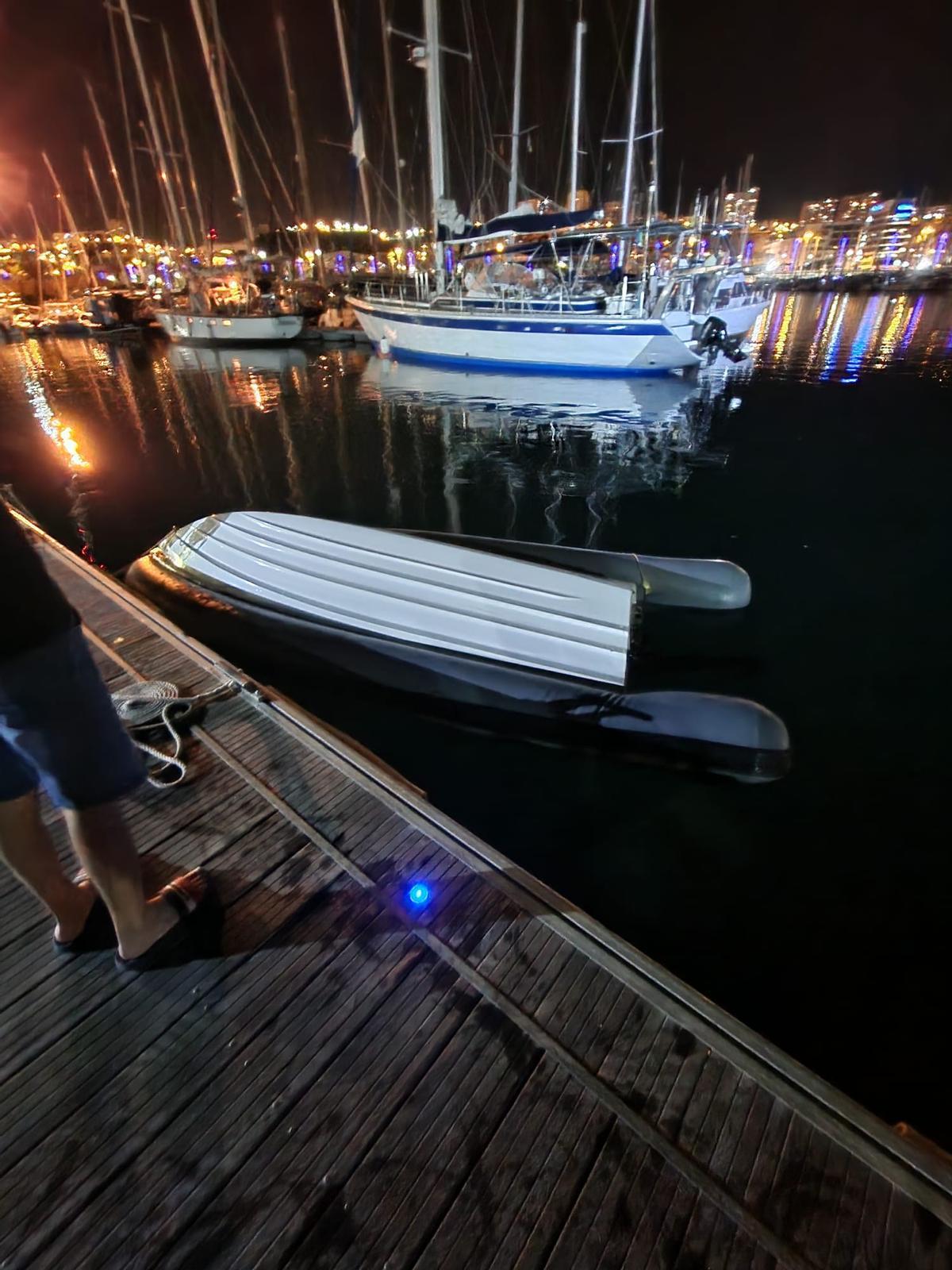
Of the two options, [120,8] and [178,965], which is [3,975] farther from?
[120,8]

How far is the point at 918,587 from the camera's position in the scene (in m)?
9.10

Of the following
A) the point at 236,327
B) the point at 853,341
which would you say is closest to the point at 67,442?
the point at 236,327

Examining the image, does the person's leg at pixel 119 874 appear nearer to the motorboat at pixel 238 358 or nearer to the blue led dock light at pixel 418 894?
the blue led dock light at pixel 418 894

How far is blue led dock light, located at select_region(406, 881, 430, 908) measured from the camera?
321 cm

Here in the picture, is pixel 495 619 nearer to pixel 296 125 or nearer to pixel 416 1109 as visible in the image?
pixel 416 1109

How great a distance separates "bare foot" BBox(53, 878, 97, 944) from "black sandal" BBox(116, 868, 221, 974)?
9.8 inches

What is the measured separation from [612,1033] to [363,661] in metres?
4.88

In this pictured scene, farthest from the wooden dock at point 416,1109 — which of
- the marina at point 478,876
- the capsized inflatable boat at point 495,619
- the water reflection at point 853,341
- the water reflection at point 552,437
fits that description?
the water reflection at point 853,341

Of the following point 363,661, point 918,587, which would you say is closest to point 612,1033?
point 363,661

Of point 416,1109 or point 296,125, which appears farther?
point 296,125

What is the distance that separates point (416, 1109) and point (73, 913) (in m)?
1.88

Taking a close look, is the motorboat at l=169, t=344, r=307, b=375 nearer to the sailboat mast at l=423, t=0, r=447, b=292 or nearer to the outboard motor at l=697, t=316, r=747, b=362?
the sailboat mast at l=423, t=0, r=447, b=292

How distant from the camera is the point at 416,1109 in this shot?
239 centimetres

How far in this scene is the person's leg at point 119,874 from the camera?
7.83ft
